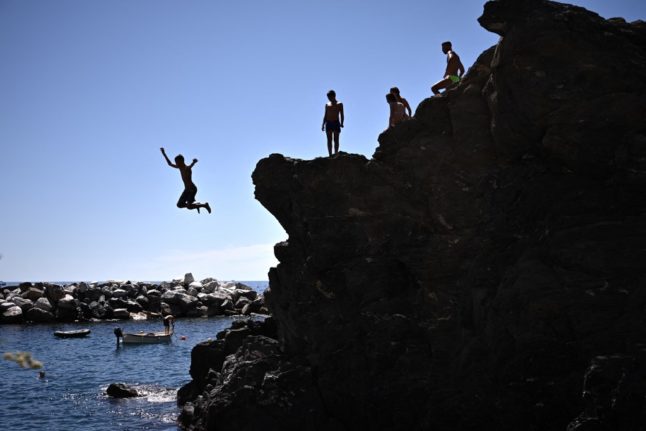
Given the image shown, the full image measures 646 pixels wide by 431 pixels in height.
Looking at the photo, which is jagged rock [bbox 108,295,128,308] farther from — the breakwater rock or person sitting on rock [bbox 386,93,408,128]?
person sitting on rock [bbox 386,93,408,128]

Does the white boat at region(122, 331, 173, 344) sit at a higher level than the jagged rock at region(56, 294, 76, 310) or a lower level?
lower

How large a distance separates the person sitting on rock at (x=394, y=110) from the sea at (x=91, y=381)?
1500cm

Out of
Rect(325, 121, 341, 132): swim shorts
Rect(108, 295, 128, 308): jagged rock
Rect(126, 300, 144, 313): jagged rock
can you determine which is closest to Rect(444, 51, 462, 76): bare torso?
Rect(325, 121, 341, 132): swim shorts

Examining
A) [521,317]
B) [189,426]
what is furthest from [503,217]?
[189,426]

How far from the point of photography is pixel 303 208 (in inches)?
790

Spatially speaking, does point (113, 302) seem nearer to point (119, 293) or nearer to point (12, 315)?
point (119, 293)

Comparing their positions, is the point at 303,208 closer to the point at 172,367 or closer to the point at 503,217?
the point at 503,217

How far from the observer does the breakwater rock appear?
2788 inches

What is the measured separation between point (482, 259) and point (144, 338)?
1750 inches

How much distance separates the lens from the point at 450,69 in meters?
20.4

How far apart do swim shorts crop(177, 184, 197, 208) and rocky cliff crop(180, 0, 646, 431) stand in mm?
2386

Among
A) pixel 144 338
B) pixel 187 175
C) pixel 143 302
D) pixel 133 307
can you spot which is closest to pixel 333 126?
pixel 187 175

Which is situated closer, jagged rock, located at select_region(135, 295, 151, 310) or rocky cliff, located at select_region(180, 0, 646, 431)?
rocky cliff, located at select_region(180, 0, 646, 431)

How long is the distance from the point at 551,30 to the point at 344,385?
39.1 ft
